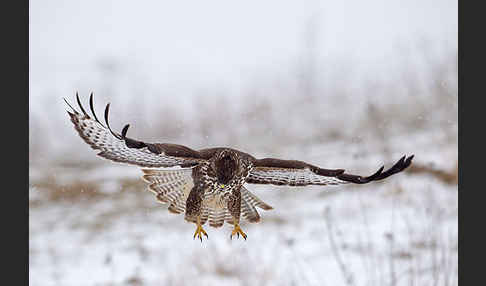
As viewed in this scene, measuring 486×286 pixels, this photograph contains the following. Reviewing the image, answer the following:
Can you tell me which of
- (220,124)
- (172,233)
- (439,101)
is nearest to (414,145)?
(439,101)

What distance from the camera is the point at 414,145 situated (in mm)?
8445

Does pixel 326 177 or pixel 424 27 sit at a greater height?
pixel 424 27

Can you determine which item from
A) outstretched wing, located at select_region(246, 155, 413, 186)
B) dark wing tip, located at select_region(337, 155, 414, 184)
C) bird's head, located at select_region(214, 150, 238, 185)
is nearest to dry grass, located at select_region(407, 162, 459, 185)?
outstretched wing, located at select_region(246, 155, 413, 186)

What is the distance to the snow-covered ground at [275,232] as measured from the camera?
15.8 feet

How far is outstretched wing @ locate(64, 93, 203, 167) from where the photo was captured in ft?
6.49

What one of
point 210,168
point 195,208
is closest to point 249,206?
point 195,208

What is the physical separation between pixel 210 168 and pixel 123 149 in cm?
40

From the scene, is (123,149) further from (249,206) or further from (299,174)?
(249,206)

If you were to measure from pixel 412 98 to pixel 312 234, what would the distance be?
476 centimetres

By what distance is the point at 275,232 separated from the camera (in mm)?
6297

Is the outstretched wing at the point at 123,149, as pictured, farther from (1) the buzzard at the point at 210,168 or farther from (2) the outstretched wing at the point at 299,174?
(2) the outstretched wing at the point at 299,174

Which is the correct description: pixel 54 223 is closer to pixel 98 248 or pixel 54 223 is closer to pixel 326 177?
pixel 98 248

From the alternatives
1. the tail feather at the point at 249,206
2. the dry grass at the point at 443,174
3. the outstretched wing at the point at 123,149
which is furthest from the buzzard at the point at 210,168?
the dry grass at the point at 443,174

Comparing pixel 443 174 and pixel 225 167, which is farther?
pixel 443 174
